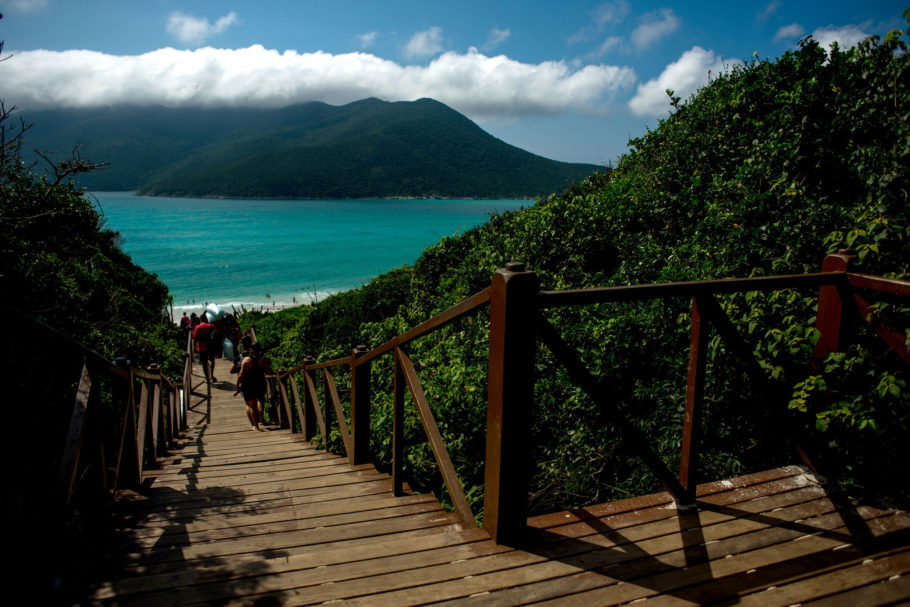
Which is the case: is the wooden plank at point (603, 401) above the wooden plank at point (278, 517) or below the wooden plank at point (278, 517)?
above

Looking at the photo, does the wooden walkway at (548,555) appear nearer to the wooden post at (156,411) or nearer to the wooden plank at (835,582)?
the wooden plank at (835,582)

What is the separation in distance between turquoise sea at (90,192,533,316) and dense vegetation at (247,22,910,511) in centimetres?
540

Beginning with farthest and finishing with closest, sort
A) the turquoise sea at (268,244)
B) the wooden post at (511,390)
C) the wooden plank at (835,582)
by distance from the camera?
1. the turquoise sea at (268,244)
2. the wooden post at (511,390)
3. the wooden plank at (835,582)

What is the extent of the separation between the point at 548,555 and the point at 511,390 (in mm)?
706

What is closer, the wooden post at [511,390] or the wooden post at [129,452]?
the wooden post at [511,390]

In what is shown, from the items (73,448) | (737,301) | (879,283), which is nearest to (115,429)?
(73,448)

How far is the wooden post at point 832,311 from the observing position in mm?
2553

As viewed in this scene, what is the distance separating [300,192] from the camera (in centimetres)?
17188

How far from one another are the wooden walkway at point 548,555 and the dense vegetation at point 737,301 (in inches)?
18.6

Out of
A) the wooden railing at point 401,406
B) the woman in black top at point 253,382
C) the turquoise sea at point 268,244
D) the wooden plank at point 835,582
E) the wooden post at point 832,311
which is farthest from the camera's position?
the turquoise sea at point 268,244

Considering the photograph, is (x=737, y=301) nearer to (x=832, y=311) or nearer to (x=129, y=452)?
(x=832, y=311)

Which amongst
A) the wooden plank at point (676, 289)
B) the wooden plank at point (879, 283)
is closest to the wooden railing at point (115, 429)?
the wooden plank at point (676, 289)

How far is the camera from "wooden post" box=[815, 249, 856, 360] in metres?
2.55

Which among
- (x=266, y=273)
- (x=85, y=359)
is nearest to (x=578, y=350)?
(x=85, y=359)
